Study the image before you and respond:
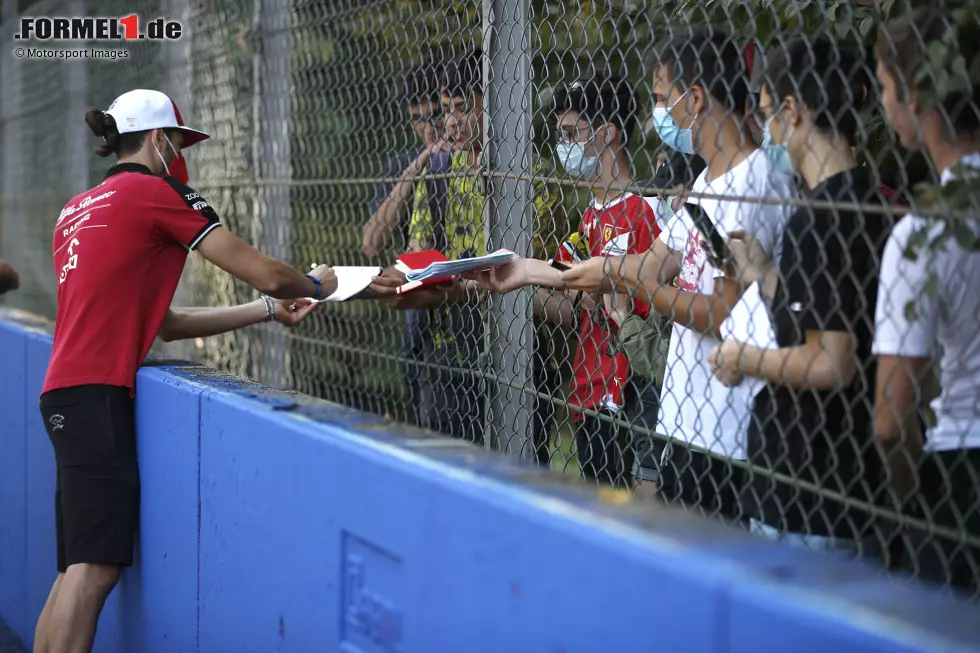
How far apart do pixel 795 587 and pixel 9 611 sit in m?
4.70

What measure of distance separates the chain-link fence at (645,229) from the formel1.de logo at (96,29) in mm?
302

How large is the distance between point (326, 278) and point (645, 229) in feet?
3.84

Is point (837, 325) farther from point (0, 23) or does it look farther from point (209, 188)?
point (0, 23)

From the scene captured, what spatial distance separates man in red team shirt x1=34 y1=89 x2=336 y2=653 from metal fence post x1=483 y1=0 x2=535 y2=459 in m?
0.74

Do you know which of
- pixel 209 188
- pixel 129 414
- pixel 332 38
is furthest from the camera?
pixel 209 188

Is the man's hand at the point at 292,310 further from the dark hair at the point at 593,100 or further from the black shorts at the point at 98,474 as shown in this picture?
the dark hair at the point at 593,100

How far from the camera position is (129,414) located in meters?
4.03

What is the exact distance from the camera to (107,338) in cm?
403

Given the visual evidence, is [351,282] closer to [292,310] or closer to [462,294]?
[462,294]

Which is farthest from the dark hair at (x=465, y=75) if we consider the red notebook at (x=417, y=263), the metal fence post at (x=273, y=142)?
the metal fence post at (x=273, y=142)

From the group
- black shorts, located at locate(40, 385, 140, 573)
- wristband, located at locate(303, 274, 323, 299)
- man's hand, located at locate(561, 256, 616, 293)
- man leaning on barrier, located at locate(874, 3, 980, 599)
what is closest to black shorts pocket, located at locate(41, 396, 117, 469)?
black shorts, located at locate(40, 385, 140, 573)

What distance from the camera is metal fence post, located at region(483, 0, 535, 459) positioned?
3.69 metres

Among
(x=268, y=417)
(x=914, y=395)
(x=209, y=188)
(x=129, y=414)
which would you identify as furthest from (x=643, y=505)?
(x=209, y=188)

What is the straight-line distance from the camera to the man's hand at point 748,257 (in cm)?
281
